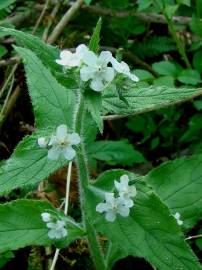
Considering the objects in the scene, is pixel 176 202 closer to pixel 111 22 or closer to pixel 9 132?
pixel 9 132

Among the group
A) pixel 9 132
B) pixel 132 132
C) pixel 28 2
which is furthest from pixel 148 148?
pixel 28 2

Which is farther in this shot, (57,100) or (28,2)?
(28,2)

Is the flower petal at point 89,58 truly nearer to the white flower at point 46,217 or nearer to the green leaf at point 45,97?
the green leaf at point 45,97

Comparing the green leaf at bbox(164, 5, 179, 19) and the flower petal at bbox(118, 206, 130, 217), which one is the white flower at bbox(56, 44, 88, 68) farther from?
the green leaf at bbox(164, 5, 179, 19)

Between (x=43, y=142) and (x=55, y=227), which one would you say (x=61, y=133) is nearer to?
(x=43, y=142)

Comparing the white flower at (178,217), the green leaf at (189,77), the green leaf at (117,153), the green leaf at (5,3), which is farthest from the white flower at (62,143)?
the green leaf at (5,3)

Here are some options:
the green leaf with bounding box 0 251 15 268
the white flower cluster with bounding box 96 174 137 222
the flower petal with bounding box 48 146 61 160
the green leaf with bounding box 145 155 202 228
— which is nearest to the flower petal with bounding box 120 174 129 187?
the white flower cluster with bounding box 96 174 137 222
